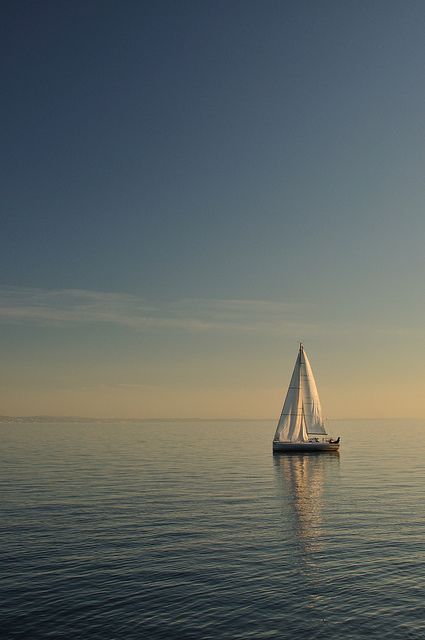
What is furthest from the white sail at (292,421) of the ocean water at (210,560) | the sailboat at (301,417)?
the ocean water at (210,560)

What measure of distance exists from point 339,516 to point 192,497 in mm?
16398

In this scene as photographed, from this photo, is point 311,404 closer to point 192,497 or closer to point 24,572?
point 192,497

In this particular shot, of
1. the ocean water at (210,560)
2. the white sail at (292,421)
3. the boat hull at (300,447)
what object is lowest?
the ocean water at (210,560)

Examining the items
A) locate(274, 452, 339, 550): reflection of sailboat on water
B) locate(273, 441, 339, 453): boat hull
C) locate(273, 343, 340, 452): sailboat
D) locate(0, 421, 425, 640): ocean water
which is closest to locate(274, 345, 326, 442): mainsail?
locate(273, 343, 340, 452): sailboat

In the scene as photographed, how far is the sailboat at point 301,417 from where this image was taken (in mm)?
114688

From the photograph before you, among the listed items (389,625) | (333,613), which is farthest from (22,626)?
(389,625)

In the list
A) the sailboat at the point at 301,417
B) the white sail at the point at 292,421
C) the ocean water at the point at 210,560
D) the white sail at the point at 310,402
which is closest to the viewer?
the ocean water at the point at 210,560

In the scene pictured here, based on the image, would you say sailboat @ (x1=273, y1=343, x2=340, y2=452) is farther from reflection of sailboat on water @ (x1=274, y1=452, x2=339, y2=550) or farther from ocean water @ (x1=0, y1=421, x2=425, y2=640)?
ocean water @ (x1=0, y1=421, x2=425, y2=640)

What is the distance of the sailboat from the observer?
115 meters

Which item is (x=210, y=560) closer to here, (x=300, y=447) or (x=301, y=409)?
(x=300, y=447)

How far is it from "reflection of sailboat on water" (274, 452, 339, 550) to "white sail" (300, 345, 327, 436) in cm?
639

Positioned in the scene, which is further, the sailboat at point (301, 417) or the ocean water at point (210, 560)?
the sailboat at point (301, 417)

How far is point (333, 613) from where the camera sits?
27125 mm

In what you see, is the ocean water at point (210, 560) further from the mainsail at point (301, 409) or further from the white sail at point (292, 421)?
the mainsail at point (301, 409)
